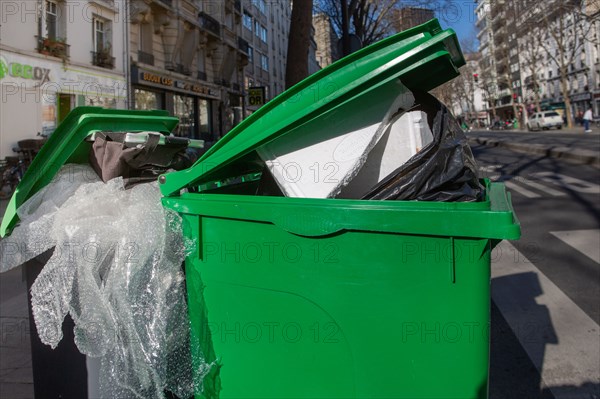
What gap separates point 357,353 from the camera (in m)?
1.37

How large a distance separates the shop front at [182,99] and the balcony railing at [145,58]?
1.89 feet

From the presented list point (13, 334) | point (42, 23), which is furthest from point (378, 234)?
point (42, 23)

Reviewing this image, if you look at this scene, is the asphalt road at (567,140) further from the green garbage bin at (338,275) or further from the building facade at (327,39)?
the green garbage bin at (338,275)

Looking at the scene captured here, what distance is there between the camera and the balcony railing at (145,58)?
20719mm

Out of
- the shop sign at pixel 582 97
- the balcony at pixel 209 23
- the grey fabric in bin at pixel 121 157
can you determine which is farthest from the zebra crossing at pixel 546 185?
the shop sign at pixel 582 97

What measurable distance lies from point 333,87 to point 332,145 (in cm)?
23

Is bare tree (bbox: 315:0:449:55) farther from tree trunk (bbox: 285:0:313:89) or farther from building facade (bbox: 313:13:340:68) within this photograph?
tree trunk (bbox: 285:0:313:89)

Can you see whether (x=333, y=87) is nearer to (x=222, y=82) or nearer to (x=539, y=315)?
(x=539, y=315)

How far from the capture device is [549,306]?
3.65m

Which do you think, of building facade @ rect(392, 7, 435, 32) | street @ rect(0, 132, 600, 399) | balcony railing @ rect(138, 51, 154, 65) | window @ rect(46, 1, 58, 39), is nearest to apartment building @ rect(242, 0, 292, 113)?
building facade @ rect(392, 7, 435, 32)

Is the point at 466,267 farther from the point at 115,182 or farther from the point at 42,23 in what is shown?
the point at 42,23

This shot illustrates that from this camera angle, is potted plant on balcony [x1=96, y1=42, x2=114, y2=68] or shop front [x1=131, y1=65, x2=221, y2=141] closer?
potted plant on balcony [x1=96, y1=42, x2=114, y2=68]

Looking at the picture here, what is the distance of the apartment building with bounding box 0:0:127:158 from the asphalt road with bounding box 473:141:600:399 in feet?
47.7

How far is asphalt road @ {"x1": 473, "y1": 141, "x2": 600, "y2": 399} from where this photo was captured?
2.63 m
